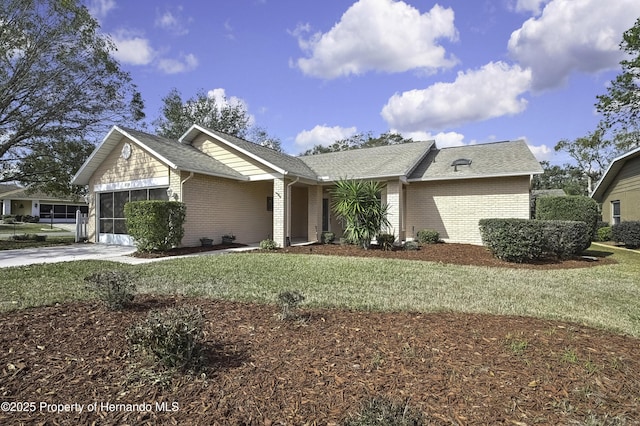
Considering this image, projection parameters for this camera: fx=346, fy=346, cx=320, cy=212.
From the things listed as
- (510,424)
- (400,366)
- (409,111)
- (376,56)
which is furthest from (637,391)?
(409,111)

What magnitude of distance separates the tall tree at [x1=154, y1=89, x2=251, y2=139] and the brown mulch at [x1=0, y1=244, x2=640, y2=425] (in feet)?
105

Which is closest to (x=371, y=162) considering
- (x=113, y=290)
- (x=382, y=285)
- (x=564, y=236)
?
(x=564, y=236)

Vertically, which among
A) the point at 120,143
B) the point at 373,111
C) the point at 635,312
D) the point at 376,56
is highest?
the point at 376,56

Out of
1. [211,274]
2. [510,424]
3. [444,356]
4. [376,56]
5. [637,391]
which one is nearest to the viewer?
[510,424]

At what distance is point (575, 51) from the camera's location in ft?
49.6

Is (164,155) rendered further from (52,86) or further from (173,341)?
(173,341)

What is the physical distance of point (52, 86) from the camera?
1552 cm

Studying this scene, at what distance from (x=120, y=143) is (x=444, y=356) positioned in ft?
51.2

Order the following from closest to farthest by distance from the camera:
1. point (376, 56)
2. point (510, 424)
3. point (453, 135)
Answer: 1. point (510, 424)
2. point (376, 56)
3. point (453, 135)

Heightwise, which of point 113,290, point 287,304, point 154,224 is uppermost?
point 154,224

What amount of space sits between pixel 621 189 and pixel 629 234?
4.61 m

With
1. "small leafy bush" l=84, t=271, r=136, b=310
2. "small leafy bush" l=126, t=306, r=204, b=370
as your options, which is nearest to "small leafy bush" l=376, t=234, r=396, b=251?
"small leafy bush" l=84, t=271, r=136, b=310

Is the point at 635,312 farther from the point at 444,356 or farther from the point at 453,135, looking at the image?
the point at 453,135

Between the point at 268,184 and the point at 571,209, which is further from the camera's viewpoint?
the point at 268,184
